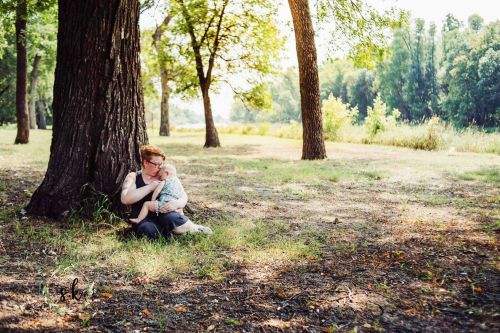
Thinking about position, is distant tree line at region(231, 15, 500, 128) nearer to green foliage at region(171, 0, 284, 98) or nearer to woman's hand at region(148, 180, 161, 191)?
green foliage at region(171, 0, 284, 98)

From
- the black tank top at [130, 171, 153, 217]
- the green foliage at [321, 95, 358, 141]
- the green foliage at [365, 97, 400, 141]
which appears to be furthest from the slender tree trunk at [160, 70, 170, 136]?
the black tank top at [130, 171, 153, 217]

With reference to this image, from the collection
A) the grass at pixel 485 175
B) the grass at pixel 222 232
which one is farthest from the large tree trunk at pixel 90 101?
the grass at pixel 485 175

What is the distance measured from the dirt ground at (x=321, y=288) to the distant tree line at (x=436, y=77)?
17.5 m

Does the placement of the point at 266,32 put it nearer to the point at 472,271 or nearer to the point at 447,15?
the point at 472,271

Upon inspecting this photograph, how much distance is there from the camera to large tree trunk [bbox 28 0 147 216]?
521 centimetres

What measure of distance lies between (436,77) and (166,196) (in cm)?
6819

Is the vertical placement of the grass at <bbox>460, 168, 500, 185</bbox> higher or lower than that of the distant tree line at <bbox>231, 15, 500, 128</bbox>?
lower

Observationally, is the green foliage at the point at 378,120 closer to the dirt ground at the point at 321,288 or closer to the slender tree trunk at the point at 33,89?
the dirt ground at the point at 321,288

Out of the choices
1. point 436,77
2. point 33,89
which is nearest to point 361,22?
point 33,89

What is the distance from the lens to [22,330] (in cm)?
268

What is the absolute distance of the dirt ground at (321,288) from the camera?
2873 millimetres

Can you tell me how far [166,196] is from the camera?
4.89 meters

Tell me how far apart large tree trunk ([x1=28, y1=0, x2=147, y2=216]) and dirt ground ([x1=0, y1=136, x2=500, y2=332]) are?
0.61m

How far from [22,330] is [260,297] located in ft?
5.75
